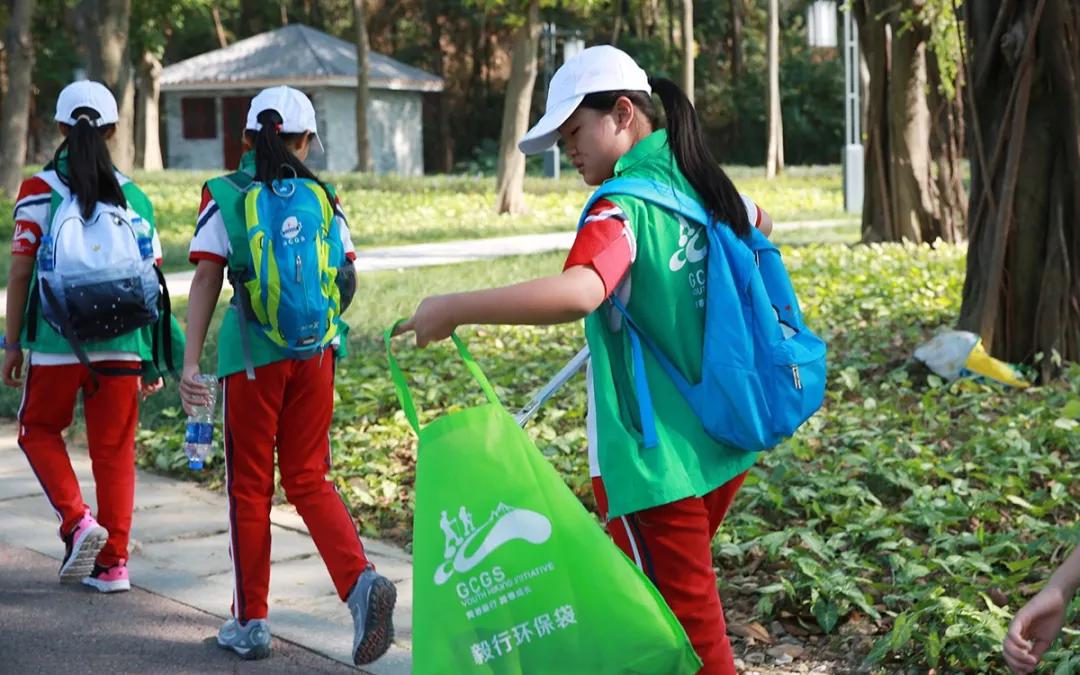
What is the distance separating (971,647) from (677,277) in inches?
74.2

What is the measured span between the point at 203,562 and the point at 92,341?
1176mm

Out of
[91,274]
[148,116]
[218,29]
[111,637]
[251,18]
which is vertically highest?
[251,18]

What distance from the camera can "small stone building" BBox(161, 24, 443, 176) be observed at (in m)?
48.8

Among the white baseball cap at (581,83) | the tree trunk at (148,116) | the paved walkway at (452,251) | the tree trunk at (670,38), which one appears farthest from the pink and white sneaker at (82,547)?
the tree trunk at (670,38)

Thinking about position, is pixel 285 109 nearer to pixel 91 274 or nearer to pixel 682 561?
pixel 91 274

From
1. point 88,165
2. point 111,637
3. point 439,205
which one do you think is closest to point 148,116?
point 439,205

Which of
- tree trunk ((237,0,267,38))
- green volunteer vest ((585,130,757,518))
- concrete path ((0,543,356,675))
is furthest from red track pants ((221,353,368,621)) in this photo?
tree trunk ((237,0,267,38))

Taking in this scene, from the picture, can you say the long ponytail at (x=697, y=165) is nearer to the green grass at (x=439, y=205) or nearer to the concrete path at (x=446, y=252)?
the concrete path at (x=446, y=252)

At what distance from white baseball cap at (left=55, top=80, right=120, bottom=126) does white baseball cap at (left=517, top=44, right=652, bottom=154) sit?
2.75 m

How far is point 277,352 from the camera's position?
197 inches

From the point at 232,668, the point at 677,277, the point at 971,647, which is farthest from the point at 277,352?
the point at 971,647

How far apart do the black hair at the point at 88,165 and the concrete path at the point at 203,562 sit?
4.99 feet

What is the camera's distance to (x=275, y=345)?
4.98m

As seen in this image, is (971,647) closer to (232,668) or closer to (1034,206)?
(232,668)
